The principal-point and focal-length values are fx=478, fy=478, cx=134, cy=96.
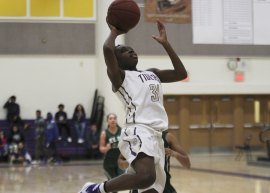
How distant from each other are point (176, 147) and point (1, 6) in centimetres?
1444

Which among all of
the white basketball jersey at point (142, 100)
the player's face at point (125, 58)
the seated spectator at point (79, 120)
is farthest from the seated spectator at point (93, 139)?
the white basketball jersey at point (142, 100)

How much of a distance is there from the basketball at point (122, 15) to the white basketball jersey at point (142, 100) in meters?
0.39

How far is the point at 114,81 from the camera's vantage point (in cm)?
382

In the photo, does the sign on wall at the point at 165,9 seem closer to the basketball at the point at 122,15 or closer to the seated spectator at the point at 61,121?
the seated spectator at the point at 61,121

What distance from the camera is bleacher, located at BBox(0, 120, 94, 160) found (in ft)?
55.1

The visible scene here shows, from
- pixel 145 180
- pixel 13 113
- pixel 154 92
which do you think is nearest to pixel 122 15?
pixel 154 92

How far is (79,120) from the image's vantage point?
56.7 feet

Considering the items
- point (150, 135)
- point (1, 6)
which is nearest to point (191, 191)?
point (150, 135)

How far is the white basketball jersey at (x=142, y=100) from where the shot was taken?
377 centimetres

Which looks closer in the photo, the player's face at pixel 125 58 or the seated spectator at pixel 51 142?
the player's face at pixel 125 58

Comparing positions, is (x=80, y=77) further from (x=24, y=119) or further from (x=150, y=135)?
(x=150, y=135)

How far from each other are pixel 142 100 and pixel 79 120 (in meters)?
13.7

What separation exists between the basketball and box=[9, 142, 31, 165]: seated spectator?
1299 cm

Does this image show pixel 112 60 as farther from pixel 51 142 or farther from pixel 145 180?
pixel 51 142
